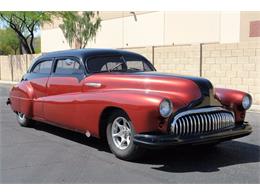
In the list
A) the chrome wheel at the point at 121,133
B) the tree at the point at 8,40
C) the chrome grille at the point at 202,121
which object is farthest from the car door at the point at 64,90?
the tree at the point at 8,40

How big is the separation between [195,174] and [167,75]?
162 centimetres

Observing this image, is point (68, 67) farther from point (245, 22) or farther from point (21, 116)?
point (245, 22)

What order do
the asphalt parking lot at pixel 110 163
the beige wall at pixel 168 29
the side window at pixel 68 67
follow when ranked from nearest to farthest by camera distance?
the asphalt parking lot at pixel 110 163 < the side window at pixel 68 67 < the beige wall at pixel 168 29

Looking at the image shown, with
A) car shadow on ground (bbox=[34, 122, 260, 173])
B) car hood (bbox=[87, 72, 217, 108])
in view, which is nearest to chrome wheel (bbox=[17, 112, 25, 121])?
car shadow on ground (bbox=[34, 122, 260, 173])

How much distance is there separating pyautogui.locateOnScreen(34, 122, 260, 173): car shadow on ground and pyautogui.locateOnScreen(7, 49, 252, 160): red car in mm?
332

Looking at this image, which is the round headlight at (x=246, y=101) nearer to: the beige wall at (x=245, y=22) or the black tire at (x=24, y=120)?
the black tire at (x=24, y=120)

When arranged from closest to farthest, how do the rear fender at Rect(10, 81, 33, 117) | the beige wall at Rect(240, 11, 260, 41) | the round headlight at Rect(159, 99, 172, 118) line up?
the round headlight at Rect(159, 99, 172, 118), the rear fender at Rect(10, 81, 33, 117), the beige wall at Rect(240, 11, 260, 41)

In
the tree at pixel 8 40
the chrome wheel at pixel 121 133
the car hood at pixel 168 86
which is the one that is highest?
the tree at pixel 8 40

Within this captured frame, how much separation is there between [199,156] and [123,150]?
1203 mm

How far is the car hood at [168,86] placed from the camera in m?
5.52

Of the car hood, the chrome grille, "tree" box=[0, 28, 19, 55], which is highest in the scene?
"tree" box=[0, 28, 19, 55]

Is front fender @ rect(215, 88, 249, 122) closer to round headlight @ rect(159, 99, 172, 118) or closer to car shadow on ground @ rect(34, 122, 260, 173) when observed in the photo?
car shadow on ground @ rect(34, 122, 260, 173)

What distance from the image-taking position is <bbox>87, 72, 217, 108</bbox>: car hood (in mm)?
5520

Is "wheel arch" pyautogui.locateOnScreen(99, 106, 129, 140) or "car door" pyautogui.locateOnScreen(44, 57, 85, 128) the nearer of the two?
"wheel arch" pyautogui.locateOnScreen(99, 106, 129, 140)
